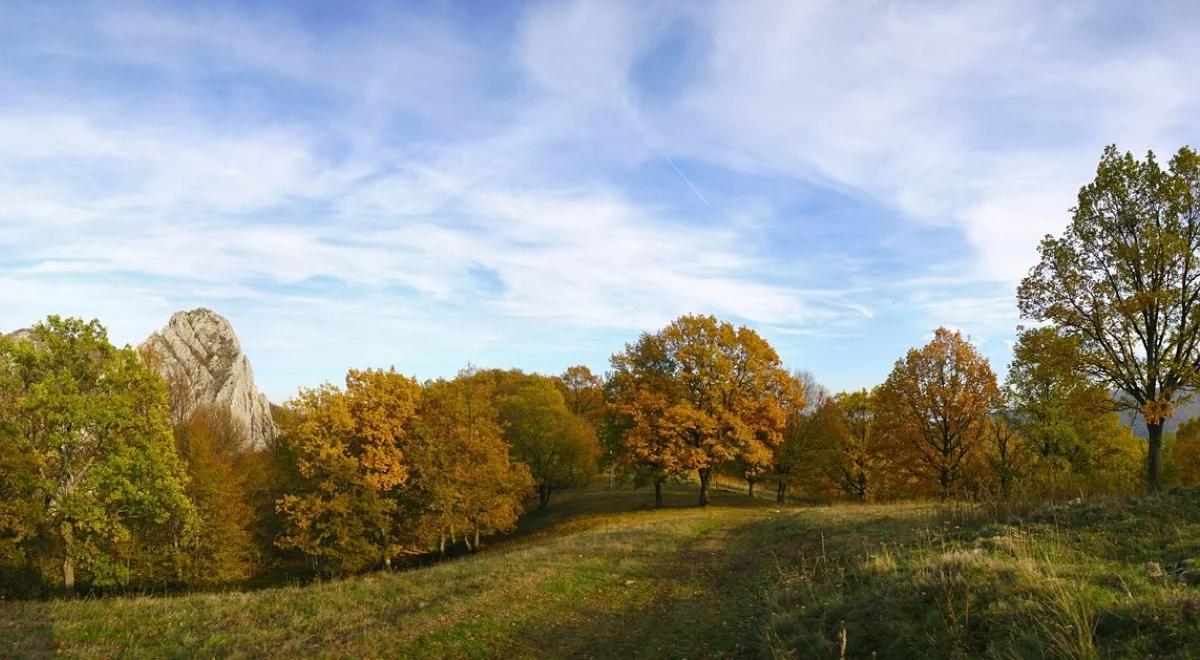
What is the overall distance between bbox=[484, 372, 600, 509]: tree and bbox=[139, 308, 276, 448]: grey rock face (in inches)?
1494

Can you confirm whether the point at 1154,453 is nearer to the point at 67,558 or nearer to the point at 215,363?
the point at 67,558

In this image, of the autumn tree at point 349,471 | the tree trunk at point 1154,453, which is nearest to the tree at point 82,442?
the autumn tree at point 349,471

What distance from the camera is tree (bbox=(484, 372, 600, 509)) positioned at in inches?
2388

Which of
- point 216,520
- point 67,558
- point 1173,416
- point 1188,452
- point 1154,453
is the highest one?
point 1173,416

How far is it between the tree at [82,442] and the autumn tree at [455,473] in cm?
1296

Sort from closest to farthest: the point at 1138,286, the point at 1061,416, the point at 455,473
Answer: the point at 1138,286 → the point at 1061,416 → the point at 455,473

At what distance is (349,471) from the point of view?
33.8 metres

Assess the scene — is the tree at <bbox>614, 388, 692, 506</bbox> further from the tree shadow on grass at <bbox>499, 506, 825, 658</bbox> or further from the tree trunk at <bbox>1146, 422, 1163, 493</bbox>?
the tree trunk at <bbox>1146, 422, 1163, 493</bbox>

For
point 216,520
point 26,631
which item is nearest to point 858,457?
point 216,520

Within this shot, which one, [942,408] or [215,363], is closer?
[942,408]

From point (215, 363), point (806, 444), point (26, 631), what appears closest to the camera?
point (26, 631)

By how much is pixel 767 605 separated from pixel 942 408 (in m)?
31.1

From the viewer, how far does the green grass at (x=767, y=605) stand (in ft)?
25.0

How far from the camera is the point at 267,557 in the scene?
40438mm
